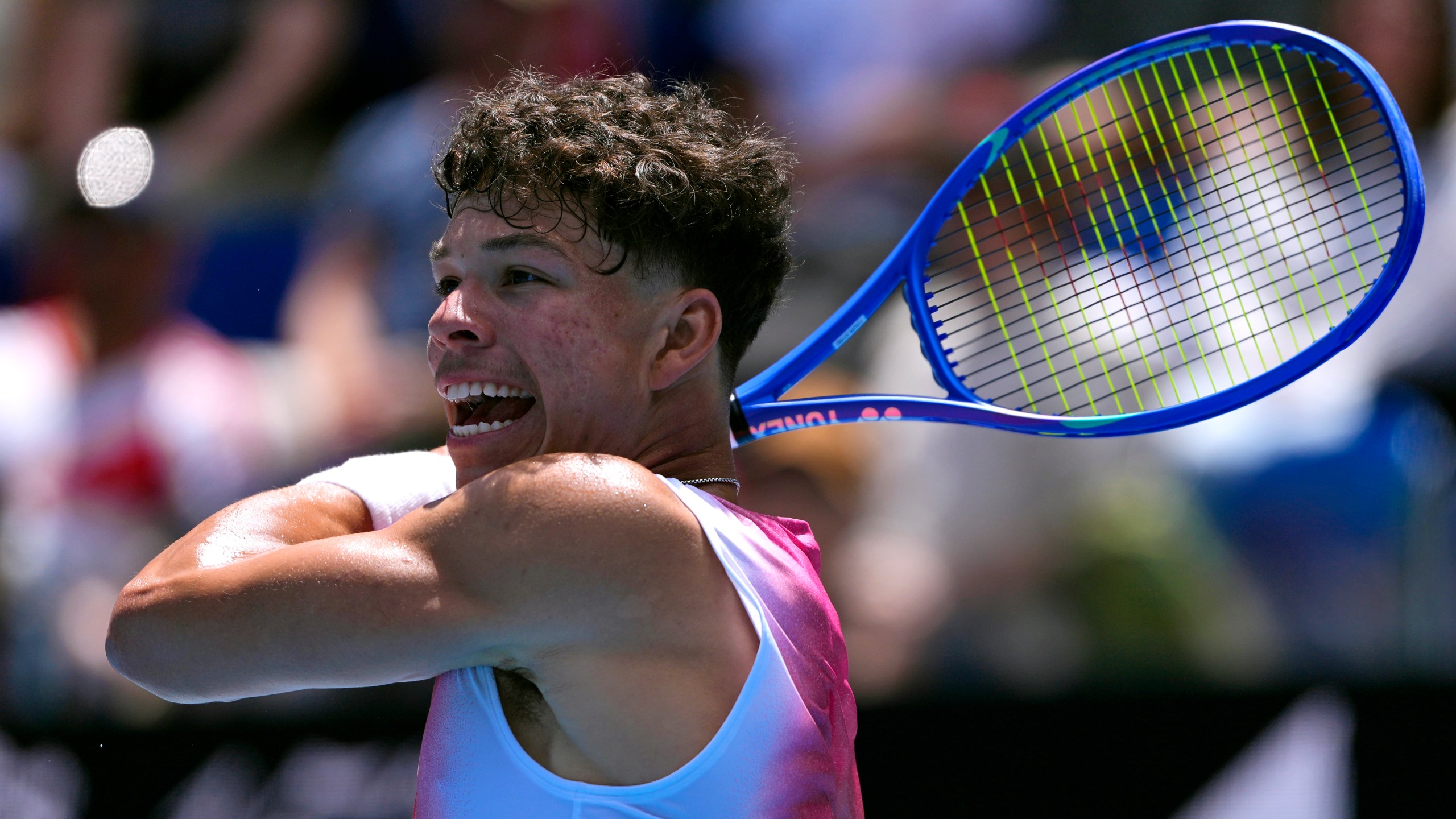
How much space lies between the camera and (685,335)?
1991mm

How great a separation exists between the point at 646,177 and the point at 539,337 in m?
0.27

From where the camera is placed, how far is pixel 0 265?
643cm

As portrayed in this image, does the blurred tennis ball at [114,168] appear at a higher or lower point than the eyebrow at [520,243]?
higher

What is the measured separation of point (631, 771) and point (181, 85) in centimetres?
565

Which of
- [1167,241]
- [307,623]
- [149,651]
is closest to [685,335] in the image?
[307,623]

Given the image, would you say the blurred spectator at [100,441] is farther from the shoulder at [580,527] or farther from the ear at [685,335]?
the shoulder at [580,527]

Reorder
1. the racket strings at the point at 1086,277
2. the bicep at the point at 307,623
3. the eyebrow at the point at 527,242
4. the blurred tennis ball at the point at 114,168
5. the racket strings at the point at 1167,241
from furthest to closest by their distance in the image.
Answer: the blurred tennis ball at the point at 114,168, the racket strings at the point at 1167,241, the racket strings at the point at 1086,277, the eyebrow at the point at 527,242, the bicep at the point at 307,623

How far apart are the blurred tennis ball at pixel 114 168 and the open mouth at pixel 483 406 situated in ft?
15.0

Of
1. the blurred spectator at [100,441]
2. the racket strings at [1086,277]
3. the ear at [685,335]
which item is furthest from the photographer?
the blurred spectator at [100,441]

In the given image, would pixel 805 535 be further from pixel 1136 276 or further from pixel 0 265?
pixel 0 265

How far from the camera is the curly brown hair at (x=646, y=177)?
6.16 ft

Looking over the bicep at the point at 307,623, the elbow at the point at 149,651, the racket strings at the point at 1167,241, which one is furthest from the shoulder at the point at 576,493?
the racket strings at the point at 1167,241

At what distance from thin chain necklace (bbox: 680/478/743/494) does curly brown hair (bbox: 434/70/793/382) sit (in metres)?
0.17

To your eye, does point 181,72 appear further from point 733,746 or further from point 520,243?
point 733,746
